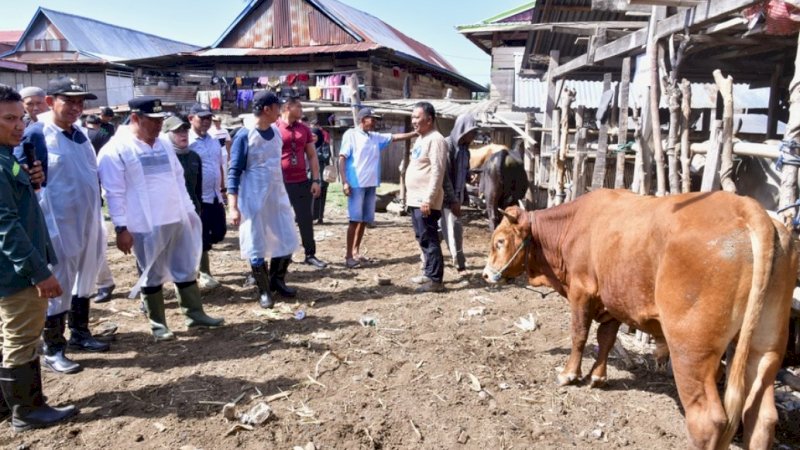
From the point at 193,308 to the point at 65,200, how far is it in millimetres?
1459

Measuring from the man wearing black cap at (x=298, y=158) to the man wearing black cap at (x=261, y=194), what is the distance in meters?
0.80

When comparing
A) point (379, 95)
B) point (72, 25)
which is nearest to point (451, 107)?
point (379, 95)

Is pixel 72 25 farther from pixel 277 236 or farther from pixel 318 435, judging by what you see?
pixel 318 435

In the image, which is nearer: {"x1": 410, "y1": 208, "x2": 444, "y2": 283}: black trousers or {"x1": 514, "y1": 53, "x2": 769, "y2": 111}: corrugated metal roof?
{"x1": 410, "y1": 208, "x2": 444, "y2": 283}: black trousers

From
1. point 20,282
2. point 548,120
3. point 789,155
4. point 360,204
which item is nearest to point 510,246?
point 789,155

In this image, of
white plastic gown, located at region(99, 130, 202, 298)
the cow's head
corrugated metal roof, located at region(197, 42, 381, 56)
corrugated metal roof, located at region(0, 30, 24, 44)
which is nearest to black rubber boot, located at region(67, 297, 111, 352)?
white plastic gown, located at region(99, 130, 202, 298)

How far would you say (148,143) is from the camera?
4344mm

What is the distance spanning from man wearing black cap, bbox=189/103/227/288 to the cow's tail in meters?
5.33

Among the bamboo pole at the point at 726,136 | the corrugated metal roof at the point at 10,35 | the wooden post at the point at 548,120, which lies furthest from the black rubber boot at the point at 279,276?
the corrugated metal roof at the point at 10,35

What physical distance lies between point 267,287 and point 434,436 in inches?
114

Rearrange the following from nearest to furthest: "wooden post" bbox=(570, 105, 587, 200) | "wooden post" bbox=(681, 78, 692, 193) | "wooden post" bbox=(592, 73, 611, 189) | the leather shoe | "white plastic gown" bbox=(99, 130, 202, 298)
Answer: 1. "wooden post" bbox=(681, 78, 692, 193)
2. "white plastic gown" bbox=(99, 130, 202, 298)
3. "wooden post" bbox=(592, 73, 611, 189)
4. "wooden post" bbox=(570, 105, 587, 200)
5. the leather shoe

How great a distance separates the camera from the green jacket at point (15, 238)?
295 cm

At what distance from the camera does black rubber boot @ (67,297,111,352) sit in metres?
4.40

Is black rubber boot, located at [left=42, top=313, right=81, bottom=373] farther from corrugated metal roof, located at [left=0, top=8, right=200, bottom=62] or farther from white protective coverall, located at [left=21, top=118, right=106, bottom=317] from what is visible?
corrugated metal roof, located at [left=0, top=8, right=200, bottom=62]
